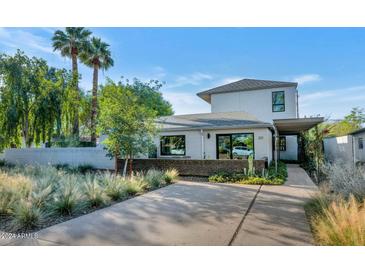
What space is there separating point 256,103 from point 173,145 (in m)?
8.01

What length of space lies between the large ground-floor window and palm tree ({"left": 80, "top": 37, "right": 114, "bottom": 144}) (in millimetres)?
11789

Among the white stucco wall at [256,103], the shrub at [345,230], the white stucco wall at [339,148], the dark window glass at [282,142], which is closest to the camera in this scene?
the shrub at [345,230]

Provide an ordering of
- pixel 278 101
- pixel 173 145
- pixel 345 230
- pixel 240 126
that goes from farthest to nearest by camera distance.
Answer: pixel 278 101 → pixel 173 145 → pixel 240 126 → pixel 345 230

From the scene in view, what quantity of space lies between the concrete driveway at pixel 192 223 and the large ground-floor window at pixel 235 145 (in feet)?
20.7

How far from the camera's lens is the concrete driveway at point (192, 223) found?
13.8ft

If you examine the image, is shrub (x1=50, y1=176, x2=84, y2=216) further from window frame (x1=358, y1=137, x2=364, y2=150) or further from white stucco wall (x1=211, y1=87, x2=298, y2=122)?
window frame (x1=358, y1=137, x2=364, y2=150)

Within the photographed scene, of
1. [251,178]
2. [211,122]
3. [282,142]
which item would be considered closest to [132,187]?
[251,178]

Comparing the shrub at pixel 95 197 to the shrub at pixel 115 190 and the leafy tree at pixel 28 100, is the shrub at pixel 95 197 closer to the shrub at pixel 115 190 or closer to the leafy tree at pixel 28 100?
the shrub at pixel 115 190

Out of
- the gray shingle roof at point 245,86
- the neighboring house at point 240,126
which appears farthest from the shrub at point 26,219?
the gray shingle roof at point 245,86

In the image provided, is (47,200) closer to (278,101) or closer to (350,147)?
(278,101)

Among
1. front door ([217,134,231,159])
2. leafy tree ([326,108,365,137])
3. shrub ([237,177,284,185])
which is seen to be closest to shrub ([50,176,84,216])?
shrub ([237,177,284,185])

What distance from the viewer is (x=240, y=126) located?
13.2m

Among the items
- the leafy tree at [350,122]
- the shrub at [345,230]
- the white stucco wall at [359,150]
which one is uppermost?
the leafy tree at [350,122]
